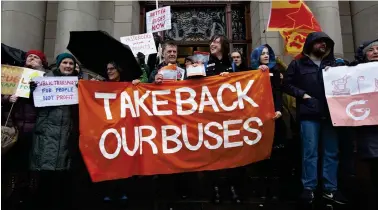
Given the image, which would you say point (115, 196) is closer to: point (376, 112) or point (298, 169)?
point (298, 169)

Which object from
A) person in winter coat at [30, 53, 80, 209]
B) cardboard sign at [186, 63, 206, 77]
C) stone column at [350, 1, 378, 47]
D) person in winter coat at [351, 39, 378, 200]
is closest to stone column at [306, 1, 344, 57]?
stone column at [350, 1, 378, 47]

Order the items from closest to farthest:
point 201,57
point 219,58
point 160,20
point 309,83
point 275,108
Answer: point 309,83
point 275,108
point 219,58
point 201,57
point 160,20

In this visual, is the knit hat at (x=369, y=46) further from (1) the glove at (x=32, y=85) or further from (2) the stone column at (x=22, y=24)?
(2) the stone column at (x=22, y=24)

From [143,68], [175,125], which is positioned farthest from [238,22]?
[175,125]

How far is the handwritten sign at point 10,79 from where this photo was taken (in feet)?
18.0

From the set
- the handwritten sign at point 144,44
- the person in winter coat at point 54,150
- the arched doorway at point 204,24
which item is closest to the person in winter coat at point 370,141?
the person in winter coat at point 54,150

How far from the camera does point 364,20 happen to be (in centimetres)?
1032

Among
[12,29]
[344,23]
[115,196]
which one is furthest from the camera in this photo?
[344,23]

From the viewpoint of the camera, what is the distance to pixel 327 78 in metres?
5.47

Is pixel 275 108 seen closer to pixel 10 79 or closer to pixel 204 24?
pixel 10 79

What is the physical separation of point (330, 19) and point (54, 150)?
753 cm

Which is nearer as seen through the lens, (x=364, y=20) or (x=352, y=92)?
(x=352, y=92)

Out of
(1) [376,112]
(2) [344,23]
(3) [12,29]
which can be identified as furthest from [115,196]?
(2) [344,23]

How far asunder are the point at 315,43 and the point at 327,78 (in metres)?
0.54
